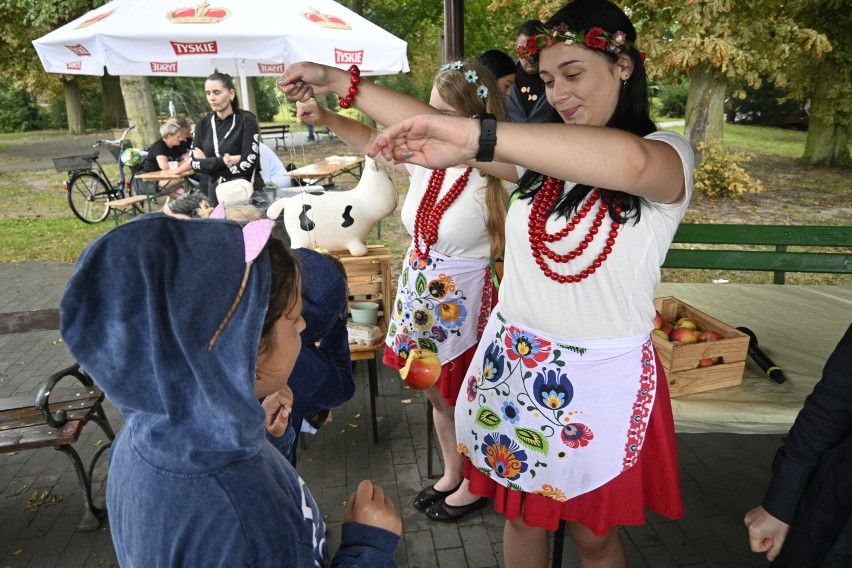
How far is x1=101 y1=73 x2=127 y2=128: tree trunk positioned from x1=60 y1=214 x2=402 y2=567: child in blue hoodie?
83.7 ft

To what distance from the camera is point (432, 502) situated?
2988mm

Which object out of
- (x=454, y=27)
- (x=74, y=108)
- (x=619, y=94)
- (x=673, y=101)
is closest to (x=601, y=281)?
(x=619, y=94)

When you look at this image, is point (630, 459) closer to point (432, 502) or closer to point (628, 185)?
point (628, 185)

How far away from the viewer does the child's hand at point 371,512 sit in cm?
124

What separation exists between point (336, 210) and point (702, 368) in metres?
2.21

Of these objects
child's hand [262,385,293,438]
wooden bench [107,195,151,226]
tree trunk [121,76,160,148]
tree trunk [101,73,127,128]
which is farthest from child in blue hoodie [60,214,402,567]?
tree trunk [101,73,127,128]

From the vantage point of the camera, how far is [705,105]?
1074 centimetres

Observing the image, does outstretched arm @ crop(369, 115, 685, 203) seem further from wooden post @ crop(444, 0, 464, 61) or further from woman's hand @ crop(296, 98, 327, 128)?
wooden post @ crop(444, 0, 464, 61)

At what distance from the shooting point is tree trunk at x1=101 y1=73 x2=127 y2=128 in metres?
23.0

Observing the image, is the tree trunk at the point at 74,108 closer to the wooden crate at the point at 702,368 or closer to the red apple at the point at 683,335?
the red apple at the point at 683,335

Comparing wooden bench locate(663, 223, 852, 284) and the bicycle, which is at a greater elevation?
wooden bench locate(663, 223, 852, 284)

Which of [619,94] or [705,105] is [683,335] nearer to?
[619,94]

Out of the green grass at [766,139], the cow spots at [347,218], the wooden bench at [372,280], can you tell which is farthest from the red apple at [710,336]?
the green grass at [766,139]

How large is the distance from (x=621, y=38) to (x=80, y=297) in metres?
1.38
